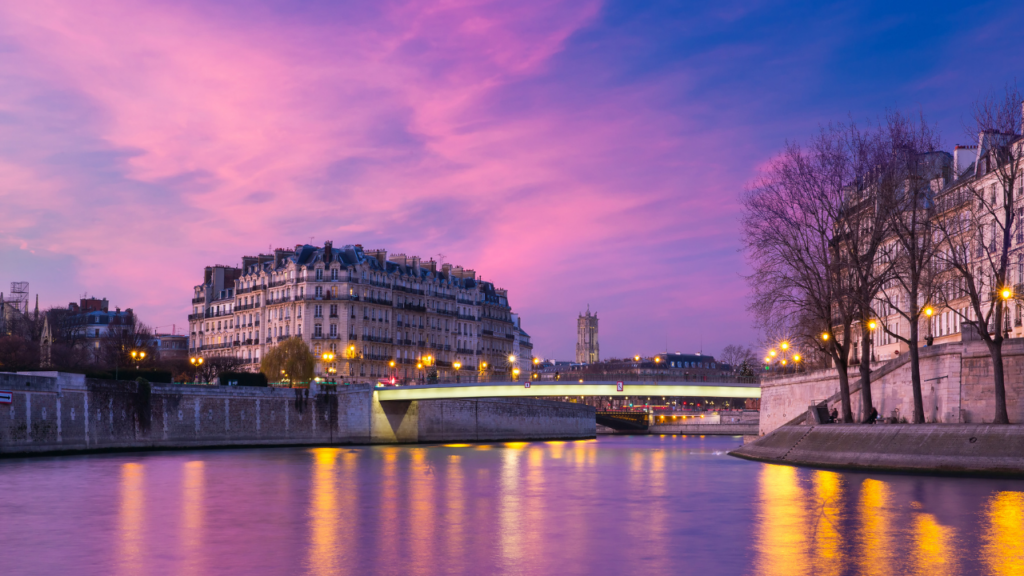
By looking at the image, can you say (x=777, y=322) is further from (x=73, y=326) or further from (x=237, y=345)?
(x=73, y=326)

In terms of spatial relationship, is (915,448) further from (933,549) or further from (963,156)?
(963,156)

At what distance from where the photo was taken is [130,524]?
2859 centimetres

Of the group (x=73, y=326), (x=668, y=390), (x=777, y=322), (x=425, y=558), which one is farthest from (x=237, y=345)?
(x=425, y=558)

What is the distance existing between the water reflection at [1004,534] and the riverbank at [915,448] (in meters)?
6.08

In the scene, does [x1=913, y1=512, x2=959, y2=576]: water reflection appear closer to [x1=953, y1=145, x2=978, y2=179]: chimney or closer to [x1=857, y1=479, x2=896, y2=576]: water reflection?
[x1=857, y1=479, x2=896, y2=576]: water reflection

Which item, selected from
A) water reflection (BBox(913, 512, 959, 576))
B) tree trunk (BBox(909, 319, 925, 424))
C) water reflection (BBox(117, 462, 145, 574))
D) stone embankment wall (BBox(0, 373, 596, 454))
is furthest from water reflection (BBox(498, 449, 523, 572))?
stone embankment wall (BBox(0, 373, 596, 454))

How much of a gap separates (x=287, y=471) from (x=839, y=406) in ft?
107

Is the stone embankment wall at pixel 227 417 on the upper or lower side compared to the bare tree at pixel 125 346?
lower

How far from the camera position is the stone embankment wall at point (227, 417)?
201ft

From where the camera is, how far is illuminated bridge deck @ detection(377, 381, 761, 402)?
7850cm

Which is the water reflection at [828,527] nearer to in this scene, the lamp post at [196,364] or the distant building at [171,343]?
the lamp post at [196,364]

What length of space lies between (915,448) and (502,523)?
76.4ft

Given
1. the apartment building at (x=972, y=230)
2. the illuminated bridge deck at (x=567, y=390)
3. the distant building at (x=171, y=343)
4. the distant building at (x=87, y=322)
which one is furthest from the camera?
the distant building at (x=171, y=343)

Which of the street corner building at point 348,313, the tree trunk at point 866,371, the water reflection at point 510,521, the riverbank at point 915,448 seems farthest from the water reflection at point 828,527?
the street corner building at point 348,313
